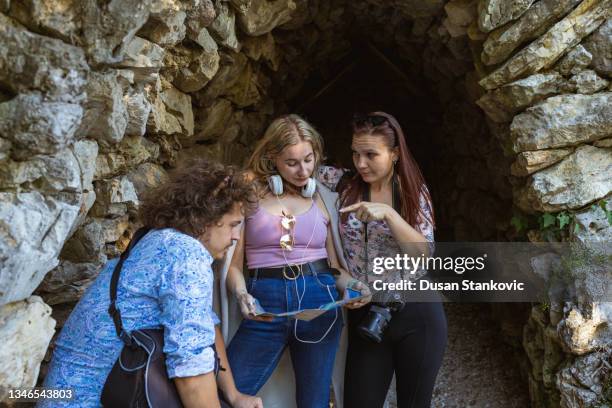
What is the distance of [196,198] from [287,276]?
779 millimetres

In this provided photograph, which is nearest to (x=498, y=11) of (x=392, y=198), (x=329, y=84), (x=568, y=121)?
(x=568, y=121)

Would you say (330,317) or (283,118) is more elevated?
Answer: (283,118)

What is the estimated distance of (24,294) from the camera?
1957 millimetres

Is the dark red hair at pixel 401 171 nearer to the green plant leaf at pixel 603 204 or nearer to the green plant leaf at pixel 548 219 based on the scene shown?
the green plant leaf at pixel 548 219

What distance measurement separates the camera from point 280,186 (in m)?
2.73

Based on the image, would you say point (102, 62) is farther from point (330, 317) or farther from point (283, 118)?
point (330, 317)

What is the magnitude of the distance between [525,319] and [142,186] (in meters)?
3.22

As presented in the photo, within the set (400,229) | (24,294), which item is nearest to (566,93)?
(400,229)

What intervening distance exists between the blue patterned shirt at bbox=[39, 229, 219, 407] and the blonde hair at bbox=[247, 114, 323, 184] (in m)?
0.97

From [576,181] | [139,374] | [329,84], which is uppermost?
[329,84]

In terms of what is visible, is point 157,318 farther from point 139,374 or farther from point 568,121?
point 568,121

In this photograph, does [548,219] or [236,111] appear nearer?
[548,219]

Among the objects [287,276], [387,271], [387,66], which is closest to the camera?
[287,276]

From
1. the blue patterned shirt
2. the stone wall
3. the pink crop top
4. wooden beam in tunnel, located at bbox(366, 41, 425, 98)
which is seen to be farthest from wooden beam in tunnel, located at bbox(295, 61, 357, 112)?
the blue patterned shirt
